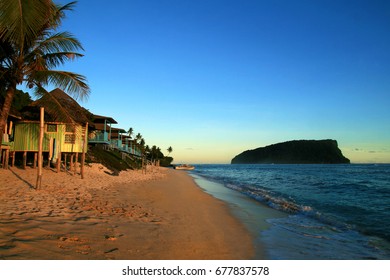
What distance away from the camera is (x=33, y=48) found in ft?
38.0

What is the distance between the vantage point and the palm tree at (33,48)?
9.36 meters

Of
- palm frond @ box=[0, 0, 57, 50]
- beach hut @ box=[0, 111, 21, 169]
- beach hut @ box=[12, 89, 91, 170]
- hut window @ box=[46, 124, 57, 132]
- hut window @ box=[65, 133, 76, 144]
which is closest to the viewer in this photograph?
palm frond @ box=[0, 0, 57, 50]

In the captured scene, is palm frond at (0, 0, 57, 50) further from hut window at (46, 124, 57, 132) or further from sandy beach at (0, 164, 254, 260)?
hut window at (46, 124, 57, 132)

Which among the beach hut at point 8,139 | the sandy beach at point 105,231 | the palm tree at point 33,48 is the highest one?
the palm tree at point 33,48

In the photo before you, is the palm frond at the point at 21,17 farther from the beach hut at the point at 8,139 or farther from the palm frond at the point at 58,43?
the beach hut at the point at 8,139

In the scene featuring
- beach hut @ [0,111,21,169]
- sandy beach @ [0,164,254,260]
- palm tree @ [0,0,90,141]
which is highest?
palm tree @ [0,0,90,141]

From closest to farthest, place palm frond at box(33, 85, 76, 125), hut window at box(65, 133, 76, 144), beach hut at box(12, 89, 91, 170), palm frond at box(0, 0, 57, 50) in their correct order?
palm frond at box(0, 0, 57, 50), palm frond at box(33, 85, 76, 125), beach hut at box(12, 89, 91, 170), hut window at box(65, 133, 76, 144)

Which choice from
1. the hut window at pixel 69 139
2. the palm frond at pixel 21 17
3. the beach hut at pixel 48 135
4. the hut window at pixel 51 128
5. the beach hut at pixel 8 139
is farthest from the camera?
the hut window at pixel 69 139

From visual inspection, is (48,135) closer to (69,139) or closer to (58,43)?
(69,139)

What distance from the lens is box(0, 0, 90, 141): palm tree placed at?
30.7ft

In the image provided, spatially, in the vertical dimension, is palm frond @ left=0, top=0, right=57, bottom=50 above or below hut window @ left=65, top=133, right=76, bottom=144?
above

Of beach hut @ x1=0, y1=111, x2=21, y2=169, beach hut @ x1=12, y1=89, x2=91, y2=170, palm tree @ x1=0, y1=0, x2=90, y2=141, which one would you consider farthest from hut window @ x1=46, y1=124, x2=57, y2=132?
palm tree @ x1=0, y1=0, x2=90, y2=141

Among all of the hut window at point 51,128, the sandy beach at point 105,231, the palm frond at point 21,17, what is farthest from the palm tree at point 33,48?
the hut window at point 51,128

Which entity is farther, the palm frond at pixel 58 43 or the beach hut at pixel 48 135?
the beach hut at pixel 48 135
